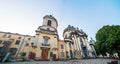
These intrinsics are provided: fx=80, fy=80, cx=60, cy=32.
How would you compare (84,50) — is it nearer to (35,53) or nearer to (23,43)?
(35,53)

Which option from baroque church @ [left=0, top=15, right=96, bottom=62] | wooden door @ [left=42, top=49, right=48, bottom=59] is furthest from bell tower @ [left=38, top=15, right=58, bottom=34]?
wooden door @ [left=42, top=49, right=48, bottom=59]

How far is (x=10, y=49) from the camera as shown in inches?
885

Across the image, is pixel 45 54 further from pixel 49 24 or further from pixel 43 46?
pixel 49 24

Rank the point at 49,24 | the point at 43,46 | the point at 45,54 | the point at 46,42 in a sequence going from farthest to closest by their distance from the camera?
the point at 49,24, the point at 46,42, the point at 43,46, the point at 45,54

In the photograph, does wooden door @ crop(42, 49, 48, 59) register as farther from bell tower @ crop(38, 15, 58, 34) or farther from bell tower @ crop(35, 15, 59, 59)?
bell tower @ crop(38, 15, 58, 34)

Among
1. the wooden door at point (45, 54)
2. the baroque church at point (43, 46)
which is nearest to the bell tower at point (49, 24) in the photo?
the baroque church at point (43, 46)

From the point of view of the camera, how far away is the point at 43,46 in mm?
24859

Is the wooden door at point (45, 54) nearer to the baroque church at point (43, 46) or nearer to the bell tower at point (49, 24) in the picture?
the baroque church at point (43, 46)

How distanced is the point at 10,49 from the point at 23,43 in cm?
369

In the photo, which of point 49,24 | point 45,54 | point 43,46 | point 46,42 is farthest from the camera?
point 49,24

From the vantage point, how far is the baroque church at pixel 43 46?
73.3 ft

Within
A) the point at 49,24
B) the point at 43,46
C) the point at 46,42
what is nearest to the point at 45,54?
the point at 43,46

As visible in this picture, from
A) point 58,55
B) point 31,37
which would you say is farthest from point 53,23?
point 58,55

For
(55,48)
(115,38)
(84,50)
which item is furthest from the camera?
(84,50)
